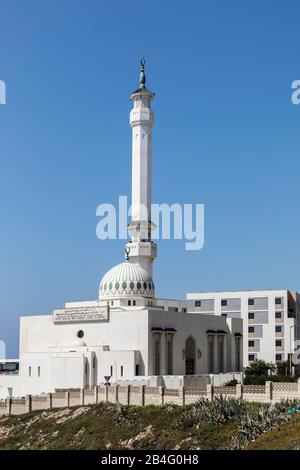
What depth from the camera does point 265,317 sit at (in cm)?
7994

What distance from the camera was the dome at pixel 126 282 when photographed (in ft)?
191

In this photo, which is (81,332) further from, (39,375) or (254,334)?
(254,334)

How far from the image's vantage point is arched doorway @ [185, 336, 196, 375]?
2274 inches

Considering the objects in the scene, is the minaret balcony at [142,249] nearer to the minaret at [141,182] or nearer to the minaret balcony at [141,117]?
the minaret at [141,182]

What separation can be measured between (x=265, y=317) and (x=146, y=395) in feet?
136

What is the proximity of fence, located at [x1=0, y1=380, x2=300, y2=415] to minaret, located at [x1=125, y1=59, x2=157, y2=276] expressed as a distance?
55.9 feet

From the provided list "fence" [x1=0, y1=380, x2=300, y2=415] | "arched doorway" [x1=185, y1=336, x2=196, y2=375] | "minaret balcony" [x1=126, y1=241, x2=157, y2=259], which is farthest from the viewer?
"minaret balcony" [x1=126, y1=241, x2=157, y2=259]

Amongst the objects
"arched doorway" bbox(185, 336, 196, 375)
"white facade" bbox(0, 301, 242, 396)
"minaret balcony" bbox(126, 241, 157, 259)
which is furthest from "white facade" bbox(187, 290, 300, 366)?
"arched doorway" bbox(185, 336, 196, 375)

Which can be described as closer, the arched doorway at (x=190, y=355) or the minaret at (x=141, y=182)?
the arched doorway at (x=190, y=355)

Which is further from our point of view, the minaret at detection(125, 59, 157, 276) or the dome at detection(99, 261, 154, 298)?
the minaret at detection(125, 59, 157, 276)

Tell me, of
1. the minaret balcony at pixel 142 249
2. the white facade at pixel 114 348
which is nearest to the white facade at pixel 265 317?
the white facade at pixel 114 348

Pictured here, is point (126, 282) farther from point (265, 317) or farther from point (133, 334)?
point (265, 317)

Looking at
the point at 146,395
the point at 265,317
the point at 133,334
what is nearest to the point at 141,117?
the point at 133,334

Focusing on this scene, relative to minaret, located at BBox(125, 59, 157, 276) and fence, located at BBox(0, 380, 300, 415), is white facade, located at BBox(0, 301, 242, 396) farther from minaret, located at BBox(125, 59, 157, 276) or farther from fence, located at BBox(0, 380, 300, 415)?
minaret, located at BBox(125, 59, 157, 276)
